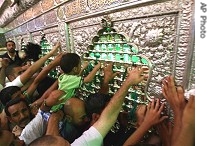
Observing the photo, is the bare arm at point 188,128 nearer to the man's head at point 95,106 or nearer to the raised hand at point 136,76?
the raised hand at point 136,76

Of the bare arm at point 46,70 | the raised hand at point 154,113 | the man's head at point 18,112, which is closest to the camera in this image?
the raised hand at point 154,113

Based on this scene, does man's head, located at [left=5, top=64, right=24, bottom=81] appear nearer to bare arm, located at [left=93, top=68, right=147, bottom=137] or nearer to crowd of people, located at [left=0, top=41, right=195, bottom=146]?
crowd of people, located at [left=0, top=41, right=195, bottom=146]

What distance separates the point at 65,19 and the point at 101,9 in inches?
21.3

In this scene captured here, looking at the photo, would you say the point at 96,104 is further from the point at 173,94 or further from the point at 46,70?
the point at 46,70

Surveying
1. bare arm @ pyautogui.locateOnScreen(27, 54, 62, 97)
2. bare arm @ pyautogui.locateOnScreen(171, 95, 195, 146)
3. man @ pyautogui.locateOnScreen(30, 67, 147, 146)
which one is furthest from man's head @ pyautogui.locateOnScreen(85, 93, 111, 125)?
bare arm @ pyautogui.locateOnScreen(27, 54, 62, 97)

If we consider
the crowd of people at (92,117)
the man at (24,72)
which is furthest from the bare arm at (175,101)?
the man at (24,72)

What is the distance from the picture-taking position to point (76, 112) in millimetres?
1227

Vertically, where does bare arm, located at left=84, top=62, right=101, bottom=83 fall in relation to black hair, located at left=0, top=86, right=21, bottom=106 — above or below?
above

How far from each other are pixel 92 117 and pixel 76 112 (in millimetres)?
118

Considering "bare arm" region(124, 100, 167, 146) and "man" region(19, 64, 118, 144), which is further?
"man" region(19, 64, 118, 144)

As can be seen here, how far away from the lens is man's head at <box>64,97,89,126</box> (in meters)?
1.23

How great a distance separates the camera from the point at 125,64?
1.25 meters

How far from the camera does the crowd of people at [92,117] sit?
2.93 feet

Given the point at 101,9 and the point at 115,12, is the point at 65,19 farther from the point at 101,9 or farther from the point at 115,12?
the point at 115,12
